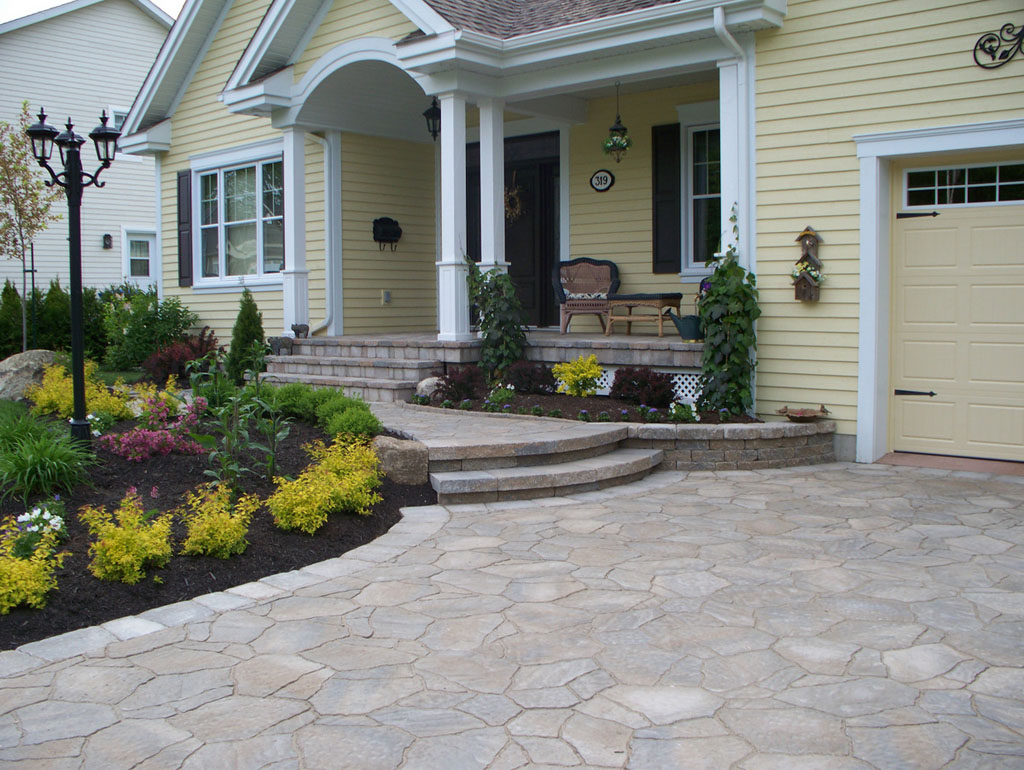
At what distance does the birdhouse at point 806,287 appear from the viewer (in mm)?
7750

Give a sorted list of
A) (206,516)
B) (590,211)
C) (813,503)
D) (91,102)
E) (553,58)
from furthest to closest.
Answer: (91,102), (590,211), (553,58), (813,503), (206,516)

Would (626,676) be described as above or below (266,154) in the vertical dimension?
below

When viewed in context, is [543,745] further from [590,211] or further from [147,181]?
[147,181]

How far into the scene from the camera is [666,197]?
10.3 m

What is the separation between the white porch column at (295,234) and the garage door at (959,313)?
6823mm

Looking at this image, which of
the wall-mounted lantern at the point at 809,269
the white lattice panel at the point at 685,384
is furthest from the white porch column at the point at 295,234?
the wall-mounted lantern at the point at 809,269

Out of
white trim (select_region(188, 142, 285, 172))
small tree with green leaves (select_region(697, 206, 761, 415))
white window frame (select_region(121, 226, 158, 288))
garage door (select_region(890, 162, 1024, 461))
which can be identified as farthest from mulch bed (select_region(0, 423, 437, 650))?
white window frame (select_region(121, 226, 158, 288))

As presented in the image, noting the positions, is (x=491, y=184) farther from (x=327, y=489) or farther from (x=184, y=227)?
(x=184, y=227)

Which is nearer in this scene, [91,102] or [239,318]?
[239,318]

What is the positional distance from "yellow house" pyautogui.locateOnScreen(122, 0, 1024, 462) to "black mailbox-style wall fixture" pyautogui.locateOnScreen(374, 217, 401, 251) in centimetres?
14

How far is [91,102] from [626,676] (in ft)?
65.2

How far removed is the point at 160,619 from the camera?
4.11 m

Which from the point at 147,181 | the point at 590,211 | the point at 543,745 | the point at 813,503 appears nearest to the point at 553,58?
the point at 590,211

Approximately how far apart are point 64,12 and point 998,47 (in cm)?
1826
